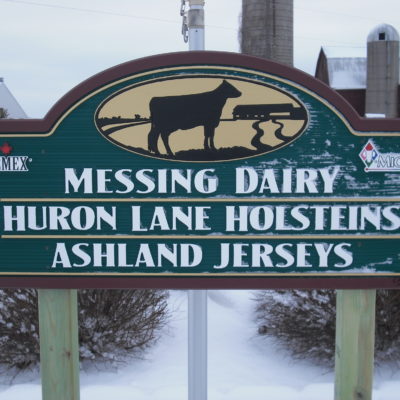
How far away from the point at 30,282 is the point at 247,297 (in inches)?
129

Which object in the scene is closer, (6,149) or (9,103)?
(6,149)

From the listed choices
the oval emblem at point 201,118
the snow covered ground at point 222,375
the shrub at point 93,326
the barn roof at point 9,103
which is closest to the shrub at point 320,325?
the snow covered ground at point 222,375

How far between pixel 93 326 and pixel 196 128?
235 cm

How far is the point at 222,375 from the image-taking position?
14.0 ft

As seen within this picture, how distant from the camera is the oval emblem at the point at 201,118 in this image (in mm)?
2773

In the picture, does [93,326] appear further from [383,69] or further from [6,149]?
[383,69]

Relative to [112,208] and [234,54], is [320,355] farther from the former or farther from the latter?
[234,54]

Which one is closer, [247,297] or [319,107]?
[319,107]

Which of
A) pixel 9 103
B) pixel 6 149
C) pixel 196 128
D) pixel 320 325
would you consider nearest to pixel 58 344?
pixel 6 149

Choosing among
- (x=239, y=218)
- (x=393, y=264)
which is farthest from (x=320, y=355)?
(x=239, y=218)

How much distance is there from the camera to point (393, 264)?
293cm

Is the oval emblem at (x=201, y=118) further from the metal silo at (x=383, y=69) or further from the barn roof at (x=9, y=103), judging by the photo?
the barn roof at (x=9, y=103)

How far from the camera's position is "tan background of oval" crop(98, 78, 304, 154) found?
9.10ft

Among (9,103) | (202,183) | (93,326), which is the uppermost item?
(9,103)
